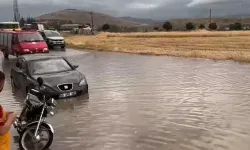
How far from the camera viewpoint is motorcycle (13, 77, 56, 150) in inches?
281

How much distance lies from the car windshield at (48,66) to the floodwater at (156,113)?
1.11 metres

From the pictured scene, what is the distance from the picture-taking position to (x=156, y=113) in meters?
10.4

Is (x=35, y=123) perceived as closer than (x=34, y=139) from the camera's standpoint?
Yes

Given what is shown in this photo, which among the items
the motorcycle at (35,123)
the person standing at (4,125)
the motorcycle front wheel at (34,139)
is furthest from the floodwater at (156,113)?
the person standing at (4,125)

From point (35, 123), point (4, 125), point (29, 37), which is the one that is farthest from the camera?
point (29, 37)

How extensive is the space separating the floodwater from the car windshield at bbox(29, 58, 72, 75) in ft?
3.65

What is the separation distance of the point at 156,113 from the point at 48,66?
528cm

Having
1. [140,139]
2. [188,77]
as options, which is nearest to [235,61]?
[188,77]

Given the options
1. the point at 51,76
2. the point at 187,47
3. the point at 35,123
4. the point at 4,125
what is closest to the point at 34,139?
the point at 35,123

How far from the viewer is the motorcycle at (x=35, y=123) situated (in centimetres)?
713

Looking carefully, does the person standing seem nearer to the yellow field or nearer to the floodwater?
the floodwater

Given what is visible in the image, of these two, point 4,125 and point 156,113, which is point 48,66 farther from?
point 4,125

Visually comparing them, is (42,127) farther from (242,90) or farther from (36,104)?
(242,90)

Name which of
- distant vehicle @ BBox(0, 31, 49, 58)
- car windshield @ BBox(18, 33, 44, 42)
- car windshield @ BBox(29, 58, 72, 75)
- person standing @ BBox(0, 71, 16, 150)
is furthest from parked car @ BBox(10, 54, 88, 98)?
car windshield @ BBox(18, 33, 44, 42)
